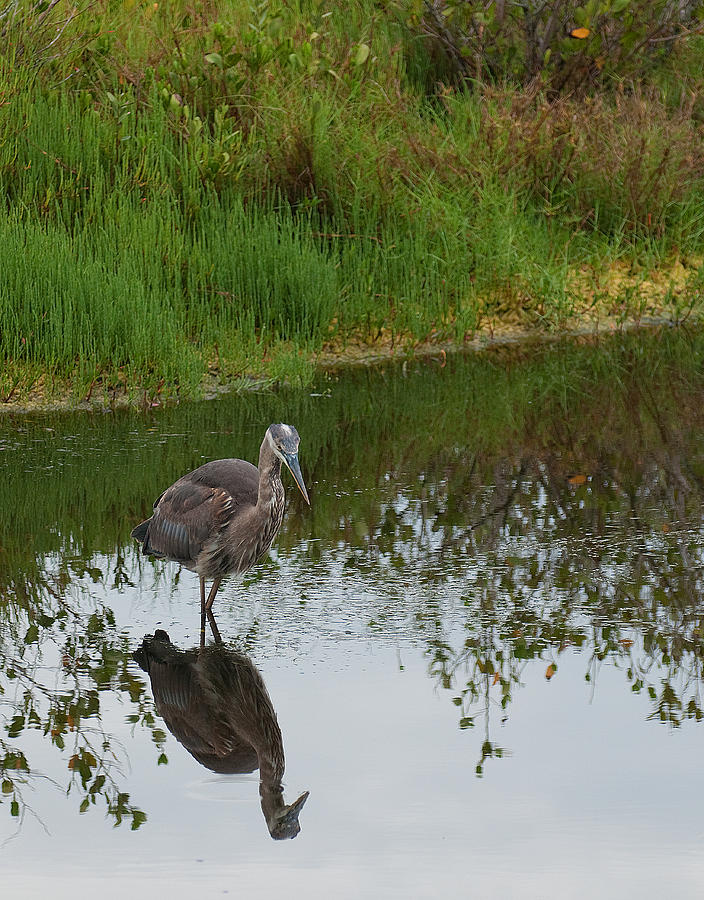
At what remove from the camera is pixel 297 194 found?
12.8m

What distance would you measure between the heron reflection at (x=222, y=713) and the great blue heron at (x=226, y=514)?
34 cm

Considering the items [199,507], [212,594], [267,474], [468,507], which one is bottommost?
[468,507]

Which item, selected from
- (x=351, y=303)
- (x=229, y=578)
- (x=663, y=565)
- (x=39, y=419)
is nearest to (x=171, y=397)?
(x=39, y=419)

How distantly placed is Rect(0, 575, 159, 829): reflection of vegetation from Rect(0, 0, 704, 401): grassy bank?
4.13m

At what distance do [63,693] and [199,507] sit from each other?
100cm

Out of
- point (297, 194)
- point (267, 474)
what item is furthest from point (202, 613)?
point (297, 194)

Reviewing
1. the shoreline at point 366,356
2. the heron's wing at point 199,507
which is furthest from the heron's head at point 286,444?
the shoreline at point 366,356

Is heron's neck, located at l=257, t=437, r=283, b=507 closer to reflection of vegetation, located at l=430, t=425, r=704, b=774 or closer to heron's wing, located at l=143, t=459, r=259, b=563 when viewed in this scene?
heron's wing, located at l=143, t=459, r=259, b=563

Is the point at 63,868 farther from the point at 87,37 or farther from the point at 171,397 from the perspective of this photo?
the point at 87,37

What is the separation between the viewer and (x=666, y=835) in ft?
13.8

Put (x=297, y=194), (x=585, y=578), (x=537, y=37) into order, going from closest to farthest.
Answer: (x=585, y=578) < (x=297, y=194) < (x=537, y=37)

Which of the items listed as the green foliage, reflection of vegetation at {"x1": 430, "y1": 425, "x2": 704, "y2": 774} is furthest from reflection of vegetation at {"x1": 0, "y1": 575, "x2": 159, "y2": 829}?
the green foliage

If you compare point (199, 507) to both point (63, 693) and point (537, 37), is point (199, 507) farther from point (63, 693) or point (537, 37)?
point (537, 37)

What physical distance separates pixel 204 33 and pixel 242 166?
2.25 meters
